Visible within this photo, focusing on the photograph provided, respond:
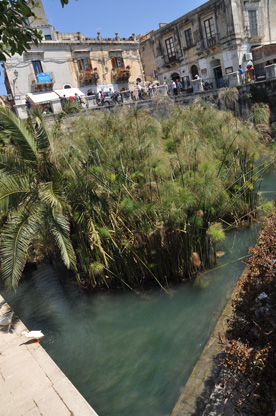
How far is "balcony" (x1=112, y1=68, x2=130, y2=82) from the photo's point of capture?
26688 mm

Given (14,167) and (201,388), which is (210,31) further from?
(201,388)

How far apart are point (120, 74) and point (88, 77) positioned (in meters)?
3.14

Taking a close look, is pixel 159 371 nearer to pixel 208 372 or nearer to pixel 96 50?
pixel 208 372

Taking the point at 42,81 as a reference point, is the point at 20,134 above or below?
below

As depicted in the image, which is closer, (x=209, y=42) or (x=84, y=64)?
(x=209, y=42)

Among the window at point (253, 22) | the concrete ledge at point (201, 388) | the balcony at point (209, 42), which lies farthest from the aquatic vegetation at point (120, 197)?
the window at point (253, 22)

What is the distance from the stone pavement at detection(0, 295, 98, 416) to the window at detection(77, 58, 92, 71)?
24.3 m

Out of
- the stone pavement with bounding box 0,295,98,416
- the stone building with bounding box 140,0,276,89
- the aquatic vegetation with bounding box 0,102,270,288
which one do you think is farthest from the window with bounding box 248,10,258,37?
the stone pavement with bounding box 0,295,98,416

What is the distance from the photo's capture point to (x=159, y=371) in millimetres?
4578

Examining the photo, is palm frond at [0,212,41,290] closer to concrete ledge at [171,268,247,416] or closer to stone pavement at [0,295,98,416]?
stone pavement at [0,295,98,416]

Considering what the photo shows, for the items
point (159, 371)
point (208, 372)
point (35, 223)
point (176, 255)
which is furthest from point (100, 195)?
point (208, 372)

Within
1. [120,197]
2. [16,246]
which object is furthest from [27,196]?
[120,197]

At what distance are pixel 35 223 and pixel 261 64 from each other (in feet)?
68.8

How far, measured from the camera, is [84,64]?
2542 centimetres
